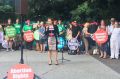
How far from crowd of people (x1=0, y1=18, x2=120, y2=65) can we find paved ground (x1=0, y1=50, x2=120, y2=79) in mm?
697

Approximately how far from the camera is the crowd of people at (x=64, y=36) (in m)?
18.1

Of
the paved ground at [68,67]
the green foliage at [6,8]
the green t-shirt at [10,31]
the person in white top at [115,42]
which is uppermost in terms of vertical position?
the green foliage at [6,8]

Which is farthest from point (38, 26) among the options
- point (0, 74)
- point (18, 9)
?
point (18, 9)

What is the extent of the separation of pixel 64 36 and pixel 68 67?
6789 mm

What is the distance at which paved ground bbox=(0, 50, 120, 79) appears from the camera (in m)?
15.3

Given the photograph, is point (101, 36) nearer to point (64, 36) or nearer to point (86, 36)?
point (86, 36)

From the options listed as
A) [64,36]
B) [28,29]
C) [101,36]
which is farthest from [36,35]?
[101,36]

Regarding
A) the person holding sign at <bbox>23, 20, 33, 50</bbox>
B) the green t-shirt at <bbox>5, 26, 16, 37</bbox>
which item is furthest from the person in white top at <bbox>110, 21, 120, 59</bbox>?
the green t-shirt at <bbox>5, 26, 16, 37</bbox>

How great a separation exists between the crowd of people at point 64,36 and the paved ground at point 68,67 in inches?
27.4

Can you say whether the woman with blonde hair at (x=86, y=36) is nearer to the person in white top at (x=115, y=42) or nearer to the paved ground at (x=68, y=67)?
the paved ground at (x=68, y=67)

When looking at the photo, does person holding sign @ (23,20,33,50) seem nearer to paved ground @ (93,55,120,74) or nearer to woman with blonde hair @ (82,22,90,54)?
woman with blonde hair @ (82,22,90,54)

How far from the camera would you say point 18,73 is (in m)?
12.0

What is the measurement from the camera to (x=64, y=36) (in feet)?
79.2

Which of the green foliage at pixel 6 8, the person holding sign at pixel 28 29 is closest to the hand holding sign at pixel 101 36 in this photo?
the person holding sign at pixel 28 29
